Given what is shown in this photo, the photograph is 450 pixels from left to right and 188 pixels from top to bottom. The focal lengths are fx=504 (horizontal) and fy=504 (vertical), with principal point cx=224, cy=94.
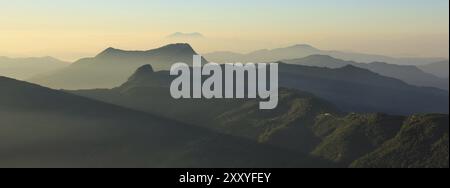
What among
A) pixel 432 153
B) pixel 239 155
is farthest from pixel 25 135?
pixel 432 153

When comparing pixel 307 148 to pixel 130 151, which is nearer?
pixel 130 151

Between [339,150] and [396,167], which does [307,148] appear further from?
[396,167]
